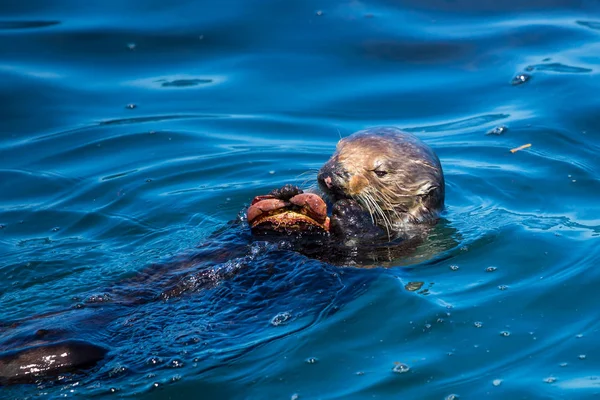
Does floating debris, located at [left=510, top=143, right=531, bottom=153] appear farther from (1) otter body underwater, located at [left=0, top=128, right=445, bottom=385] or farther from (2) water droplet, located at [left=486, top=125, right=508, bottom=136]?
(1) otter body underwater, located at [left=0, top=128, right=445, bottom=385]

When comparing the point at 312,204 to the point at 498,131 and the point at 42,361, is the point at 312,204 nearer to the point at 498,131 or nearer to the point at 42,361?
the point at 42,361

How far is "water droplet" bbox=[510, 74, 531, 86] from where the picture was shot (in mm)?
9969

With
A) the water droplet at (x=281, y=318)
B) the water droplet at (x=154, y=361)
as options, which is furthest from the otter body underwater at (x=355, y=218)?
the water droplet at (x=281, y=318)

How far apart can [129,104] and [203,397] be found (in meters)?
5.64

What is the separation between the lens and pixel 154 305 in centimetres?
512

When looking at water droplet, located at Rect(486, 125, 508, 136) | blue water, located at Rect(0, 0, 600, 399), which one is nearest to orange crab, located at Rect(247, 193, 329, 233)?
blue water, located at Rect(0, 0, 600, 399)

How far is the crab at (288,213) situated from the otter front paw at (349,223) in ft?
0.26

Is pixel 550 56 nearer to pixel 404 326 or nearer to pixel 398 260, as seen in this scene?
pixel 398 260

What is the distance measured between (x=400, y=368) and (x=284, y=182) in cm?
319

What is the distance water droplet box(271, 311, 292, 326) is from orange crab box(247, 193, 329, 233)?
2.65 ft

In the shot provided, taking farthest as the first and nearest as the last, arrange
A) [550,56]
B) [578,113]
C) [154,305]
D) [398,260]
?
[550,56] → [578,113] → [398,260] → [154,305]

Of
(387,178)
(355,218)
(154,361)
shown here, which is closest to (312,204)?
(355,218)

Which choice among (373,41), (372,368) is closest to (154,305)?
(372,368)

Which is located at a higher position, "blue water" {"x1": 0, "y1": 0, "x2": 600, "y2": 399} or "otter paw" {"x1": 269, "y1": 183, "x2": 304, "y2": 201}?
"otter paw" {"x1": 269, "y1": 183, "x2": 304, "y2": 201}
